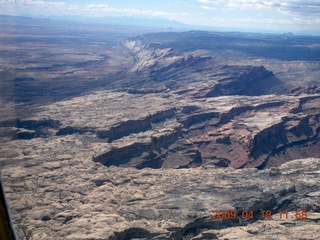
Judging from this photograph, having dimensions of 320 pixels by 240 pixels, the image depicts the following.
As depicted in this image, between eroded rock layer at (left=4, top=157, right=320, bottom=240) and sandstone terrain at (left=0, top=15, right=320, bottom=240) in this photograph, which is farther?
sandstone terrain at (left=0, top=15, right=320, bottom=240)

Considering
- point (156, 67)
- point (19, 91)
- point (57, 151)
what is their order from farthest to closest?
point (156, 67) < point (19, 91) < point (57, 151)

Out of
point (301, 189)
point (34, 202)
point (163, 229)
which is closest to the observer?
point (163, 229)

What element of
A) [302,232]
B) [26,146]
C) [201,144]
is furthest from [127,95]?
[302,232]

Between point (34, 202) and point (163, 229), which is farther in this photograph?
point (34, 202)

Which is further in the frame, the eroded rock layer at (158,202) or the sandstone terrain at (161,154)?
the sandstone terrain at (161,154)

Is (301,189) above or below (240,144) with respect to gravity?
above

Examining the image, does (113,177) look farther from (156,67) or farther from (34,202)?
(156,67)

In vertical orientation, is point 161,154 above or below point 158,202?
below

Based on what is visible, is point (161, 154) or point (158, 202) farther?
point (161, 154)
